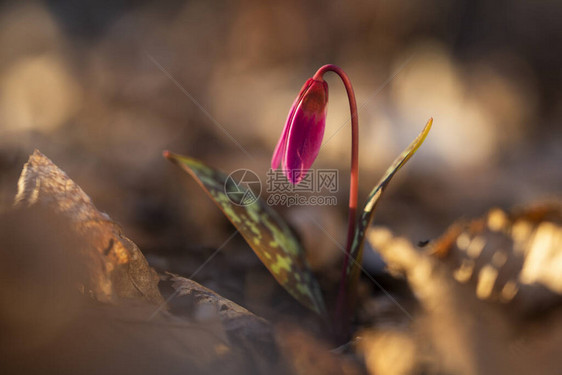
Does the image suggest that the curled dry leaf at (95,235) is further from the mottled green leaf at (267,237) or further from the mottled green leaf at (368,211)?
the mottled green leaf at (368,211)

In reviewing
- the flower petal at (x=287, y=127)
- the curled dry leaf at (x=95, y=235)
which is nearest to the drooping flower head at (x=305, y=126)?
A: the flower petal at (x=287, y=127)

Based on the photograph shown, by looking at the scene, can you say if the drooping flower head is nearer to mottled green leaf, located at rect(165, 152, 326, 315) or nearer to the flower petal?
the flower petal

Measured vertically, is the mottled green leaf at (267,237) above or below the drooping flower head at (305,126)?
below

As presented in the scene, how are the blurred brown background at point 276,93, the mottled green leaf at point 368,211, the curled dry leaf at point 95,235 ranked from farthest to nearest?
the blurred brown background at point 276,93 → the mottled green leaf at point 368,211 → the curled dry leaf at point 95,235

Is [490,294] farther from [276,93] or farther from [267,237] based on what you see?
[276,93]

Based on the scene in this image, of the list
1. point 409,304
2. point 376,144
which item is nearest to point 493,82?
point 376,144

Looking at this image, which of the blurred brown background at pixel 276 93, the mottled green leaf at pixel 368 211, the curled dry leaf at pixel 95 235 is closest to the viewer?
the curled dry leaf at pixel 95 235

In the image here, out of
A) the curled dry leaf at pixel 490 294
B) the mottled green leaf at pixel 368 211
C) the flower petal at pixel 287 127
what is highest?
the flower petal at pixel 287 127
